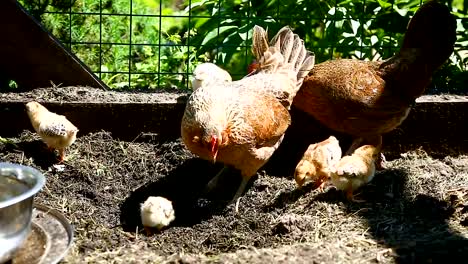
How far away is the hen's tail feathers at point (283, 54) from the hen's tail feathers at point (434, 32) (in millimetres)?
942

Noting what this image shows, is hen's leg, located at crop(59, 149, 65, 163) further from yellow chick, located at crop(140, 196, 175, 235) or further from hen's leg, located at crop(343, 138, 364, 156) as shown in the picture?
hen's leg, located at crop(343, 138, 364, 156)

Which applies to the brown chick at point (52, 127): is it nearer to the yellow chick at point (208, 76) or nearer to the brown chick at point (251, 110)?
the brown chick at point (251, 110)

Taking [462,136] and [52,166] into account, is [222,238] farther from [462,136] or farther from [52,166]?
[462,136]

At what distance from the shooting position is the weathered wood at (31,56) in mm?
6738

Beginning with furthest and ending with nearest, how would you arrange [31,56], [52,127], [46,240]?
[31,56]
[52,127]
[46,240]

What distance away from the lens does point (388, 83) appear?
21.9 ft

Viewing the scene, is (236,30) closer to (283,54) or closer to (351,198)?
(283,54)

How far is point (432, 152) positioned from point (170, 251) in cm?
296

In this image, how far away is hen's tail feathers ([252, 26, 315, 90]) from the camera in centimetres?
687

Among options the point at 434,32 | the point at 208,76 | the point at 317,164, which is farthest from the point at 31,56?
the point at 434,32

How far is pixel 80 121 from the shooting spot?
6.79 metres

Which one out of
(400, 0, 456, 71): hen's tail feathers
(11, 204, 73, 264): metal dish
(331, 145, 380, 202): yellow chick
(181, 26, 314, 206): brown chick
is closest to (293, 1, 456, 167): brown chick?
(400, 0, 456, 71): hen's tail feathers

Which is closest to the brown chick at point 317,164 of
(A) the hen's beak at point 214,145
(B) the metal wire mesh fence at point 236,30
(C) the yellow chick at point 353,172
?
(C) the yellow chick at point 353,172

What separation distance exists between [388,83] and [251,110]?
1272 mm
